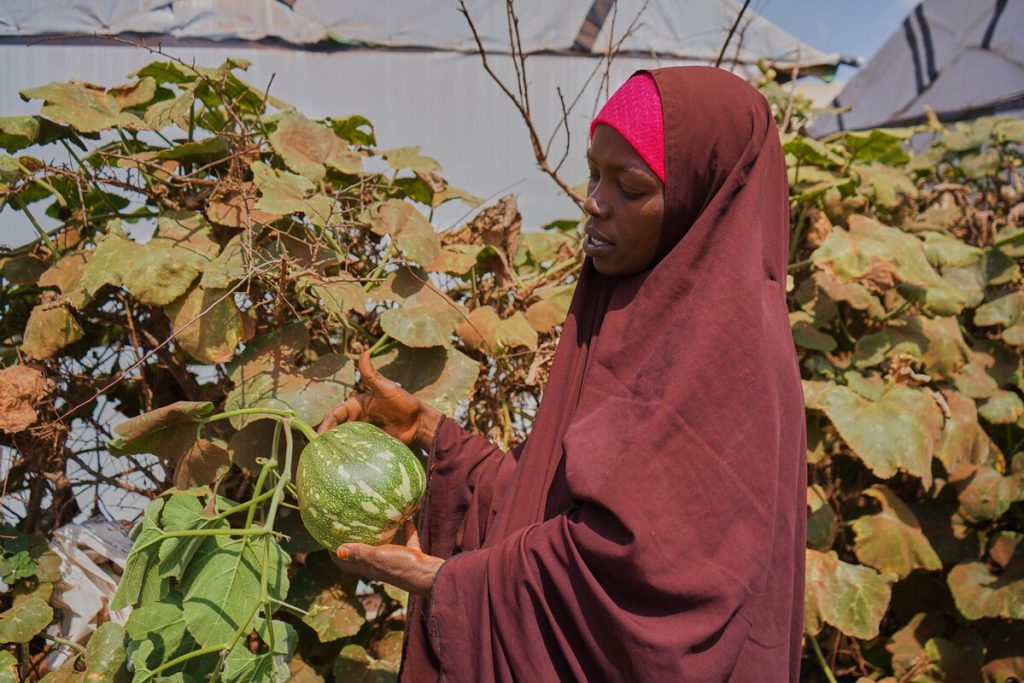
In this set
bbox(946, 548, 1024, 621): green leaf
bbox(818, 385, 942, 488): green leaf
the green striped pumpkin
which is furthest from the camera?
bbox(946, 548, 1024, 621): green leaf

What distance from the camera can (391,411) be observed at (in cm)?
201

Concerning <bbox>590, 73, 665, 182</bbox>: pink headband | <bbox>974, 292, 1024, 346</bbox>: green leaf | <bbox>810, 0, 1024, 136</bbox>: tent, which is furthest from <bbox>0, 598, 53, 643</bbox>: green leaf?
<bbox>810, 0, 1024, 136</bbox>: tent

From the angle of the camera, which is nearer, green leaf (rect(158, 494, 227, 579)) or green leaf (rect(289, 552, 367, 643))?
green leaf (rect(158, 494, 227, 579))

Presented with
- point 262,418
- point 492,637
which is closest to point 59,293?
point 262,418

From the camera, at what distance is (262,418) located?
2.15 m

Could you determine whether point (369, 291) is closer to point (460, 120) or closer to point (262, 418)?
point (262, 418)

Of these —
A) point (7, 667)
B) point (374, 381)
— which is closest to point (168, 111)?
point (374, 381)

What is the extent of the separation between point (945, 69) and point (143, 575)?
766 centimetres

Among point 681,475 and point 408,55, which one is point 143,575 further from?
point 408,55

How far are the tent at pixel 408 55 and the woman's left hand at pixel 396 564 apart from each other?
369 cm

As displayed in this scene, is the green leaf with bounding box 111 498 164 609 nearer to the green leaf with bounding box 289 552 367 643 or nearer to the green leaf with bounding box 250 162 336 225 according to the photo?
the green leaf with bounding box 289 552 367 643

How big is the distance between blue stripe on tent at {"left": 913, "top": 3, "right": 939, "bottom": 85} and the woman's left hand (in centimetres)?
755

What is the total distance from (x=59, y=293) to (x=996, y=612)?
3247 millimetres

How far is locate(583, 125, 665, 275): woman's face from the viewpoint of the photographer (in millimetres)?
1479
